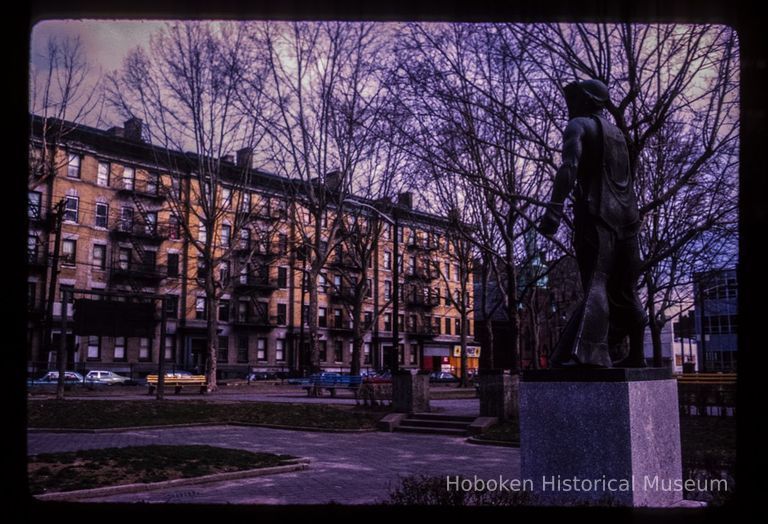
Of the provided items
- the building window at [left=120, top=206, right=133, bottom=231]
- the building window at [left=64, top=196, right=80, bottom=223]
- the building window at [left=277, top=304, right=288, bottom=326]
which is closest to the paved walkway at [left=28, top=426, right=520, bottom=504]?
the building window at [left=120, top=206, right=133, bottom=231]

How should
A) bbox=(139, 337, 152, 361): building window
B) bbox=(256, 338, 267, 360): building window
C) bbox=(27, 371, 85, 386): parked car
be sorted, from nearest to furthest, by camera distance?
bbox=(27, 371, 85, 386): parked car → bbox=(139, 337, 152, 361): building window → bbox=(256, 338, 267, 360): building window

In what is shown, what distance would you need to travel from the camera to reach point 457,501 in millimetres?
4832

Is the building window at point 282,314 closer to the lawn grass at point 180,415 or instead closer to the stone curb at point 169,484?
the lawn grass at point 180,415

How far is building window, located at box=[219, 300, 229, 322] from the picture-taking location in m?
55.8

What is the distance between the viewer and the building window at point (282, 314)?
196 feet

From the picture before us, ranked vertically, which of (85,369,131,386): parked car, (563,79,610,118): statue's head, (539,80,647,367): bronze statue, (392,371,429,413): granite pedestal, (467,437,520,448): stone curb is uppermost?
(563,79,610,118): statue's head

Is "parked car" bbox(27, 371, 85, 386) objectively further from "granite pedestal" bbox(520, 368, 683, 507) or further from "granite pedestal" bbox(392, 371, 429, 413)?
"granite pedestal" bbox(520, 368, 683, 507)

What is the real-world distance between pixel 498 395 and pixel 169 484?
10.8 metres

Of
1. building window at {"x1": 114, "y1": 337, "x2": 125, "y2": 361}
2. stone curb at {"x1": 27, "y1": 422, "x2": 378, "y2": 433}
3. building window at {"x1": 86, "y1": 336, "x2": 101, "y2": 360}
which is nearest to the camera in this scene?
stone curb at {"x1": 27, "y1": 422, "x2": 378, "y2": 433}

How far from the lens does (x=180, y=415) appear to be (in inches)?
749

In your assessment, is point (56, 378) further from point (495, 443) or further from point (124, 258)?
point (495, 443)

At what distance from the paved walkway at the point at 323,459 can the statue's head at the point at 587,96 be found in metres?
4.47

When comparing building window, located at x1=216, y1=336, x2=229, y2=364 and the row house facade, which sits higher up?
the row house facade

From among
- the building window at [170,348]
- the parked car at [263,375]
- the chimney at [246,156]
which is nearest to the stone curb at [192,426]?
the chimney at [246,156]
